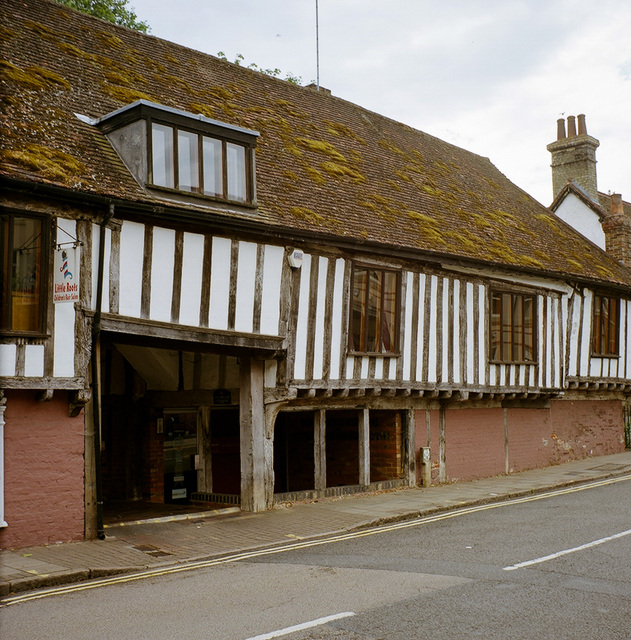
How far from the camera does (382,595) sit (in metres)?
7.02

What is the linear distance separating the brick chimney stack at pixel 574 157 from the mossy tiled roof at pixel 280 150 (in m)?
4.36

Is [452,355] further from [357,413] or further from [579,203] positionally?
[579,203]

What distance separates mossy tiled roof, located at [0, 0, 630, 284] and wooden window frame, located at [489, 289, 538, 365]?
32.4 inches

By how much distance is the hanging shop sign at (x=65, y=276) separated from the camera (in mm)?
10008

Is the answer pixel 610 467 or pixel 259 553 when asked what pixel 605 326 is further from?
pixel 259 553

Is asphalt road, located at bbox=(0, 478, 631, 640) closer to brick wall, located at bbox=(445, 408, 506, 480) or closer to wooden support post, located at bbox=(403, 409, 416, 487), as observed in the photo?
wooden support post, located at bbox=(403, 409, 416, 487)

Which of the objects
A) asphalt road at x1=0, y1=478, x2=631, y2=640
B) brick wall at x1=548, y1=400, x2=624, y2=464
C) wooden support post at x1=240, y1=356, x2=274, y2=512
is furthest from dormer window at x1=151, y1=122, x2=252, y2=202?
brick wall at x1=548, y1=400, x2=624, y2=464

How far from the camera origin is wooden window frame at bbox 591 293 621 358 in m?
20.8

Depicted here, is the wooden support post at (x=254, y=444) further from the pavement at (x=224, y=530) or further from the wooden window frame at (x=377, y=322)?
the wooden window frame at (x=377, y=322)

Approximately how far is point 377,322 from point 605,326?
919 cm

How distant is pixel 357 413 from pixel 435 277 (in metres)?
3.29

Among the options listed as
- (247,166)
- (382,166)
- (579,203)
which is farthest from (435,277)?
(579,203)

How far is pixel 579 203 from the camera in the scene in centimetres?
2547

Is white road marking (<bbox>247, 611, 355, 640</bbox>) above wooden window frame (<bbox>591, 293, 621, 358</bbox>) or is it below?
below
